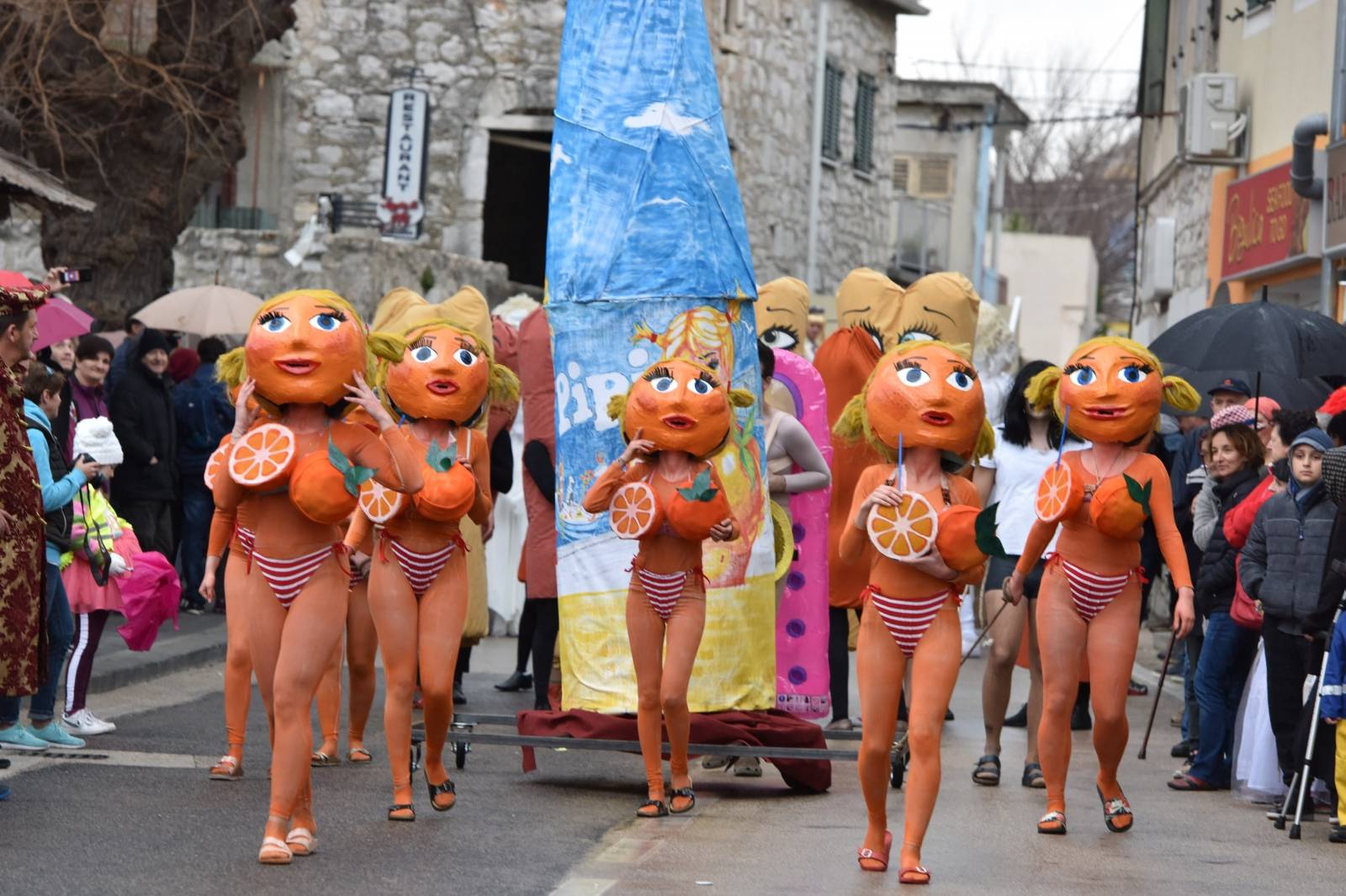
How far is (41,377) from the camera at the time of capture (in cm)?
965

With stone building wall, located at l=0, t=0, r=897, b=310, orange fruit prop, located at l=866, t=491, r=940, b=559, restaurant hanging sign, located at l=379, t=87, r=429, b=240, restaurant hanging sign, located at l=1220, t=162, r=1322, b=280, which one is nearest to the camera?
orange fruit prop, located at l=866, t=491, r=940, b=559

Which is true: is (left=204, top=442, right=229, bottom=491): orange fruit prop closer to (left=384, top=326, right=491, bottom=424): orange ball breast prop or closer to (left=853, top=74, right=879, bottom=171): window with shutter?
(left=384, top=326, right=491, bottom=424): orange ball breast prop

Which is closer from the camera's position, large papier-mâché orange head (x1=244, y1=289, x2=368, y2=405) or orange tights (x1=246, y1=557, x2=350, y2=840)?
orange tights (x1=246, y1=557, x2=350, y2=840)

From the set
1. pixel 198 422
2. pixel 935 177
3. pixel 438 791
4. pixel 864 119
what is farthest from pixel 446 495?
pixel 935 177

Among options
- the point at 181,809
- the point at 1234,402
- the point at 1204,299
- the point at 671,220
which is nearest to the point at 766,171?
the point at 1204,299

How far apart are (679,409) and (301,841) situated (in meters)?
2.32

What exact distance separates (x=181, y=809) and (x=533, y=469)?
3113 mm

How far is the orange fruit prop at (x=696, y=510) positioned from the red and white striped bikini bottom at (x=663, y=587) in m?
0.17

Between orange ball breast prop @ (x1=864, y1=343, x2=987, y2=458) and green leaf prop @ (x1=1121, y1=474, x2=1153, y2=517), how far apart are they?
73cm

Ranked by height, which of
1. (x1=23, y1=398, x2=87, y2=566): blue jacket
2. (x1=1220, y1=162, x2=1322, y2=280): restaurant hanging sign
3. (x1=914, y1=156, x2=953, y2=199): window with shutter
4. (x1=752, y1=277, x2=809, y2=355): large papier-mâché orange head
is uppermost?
(x1=914, y1=156, x2=953, y2=199): window with shutter

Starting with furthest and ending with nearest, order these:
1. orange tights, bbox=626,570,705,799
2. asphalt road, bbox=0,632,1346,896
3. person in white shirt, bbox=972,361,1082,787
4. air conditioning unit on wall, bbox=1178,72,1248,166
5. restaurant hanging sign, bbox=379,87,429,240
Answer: restaurant hanging sign, bbox=379,87,429,240, air conditioning unit on wall, bbox=1178,72,1248,166, person in white shirt, bbox=972,361,1082,787, orange tights, bbox=626,570,705,799, asphalt road, bbox=0,632,1346,896

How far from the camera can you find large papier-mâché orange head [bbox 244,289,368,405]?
24.6 feet

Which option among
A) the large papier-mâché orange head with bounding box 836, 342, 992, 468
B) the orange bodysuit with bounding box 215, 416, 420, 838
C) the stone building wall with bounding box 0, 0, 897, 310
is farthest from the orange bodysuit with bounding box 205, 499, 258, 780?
the stone building wall with bounding box 0, 0, 897, 310

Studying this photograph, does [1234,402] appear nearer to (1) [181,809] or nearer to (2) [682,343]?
(2) [682,343]
